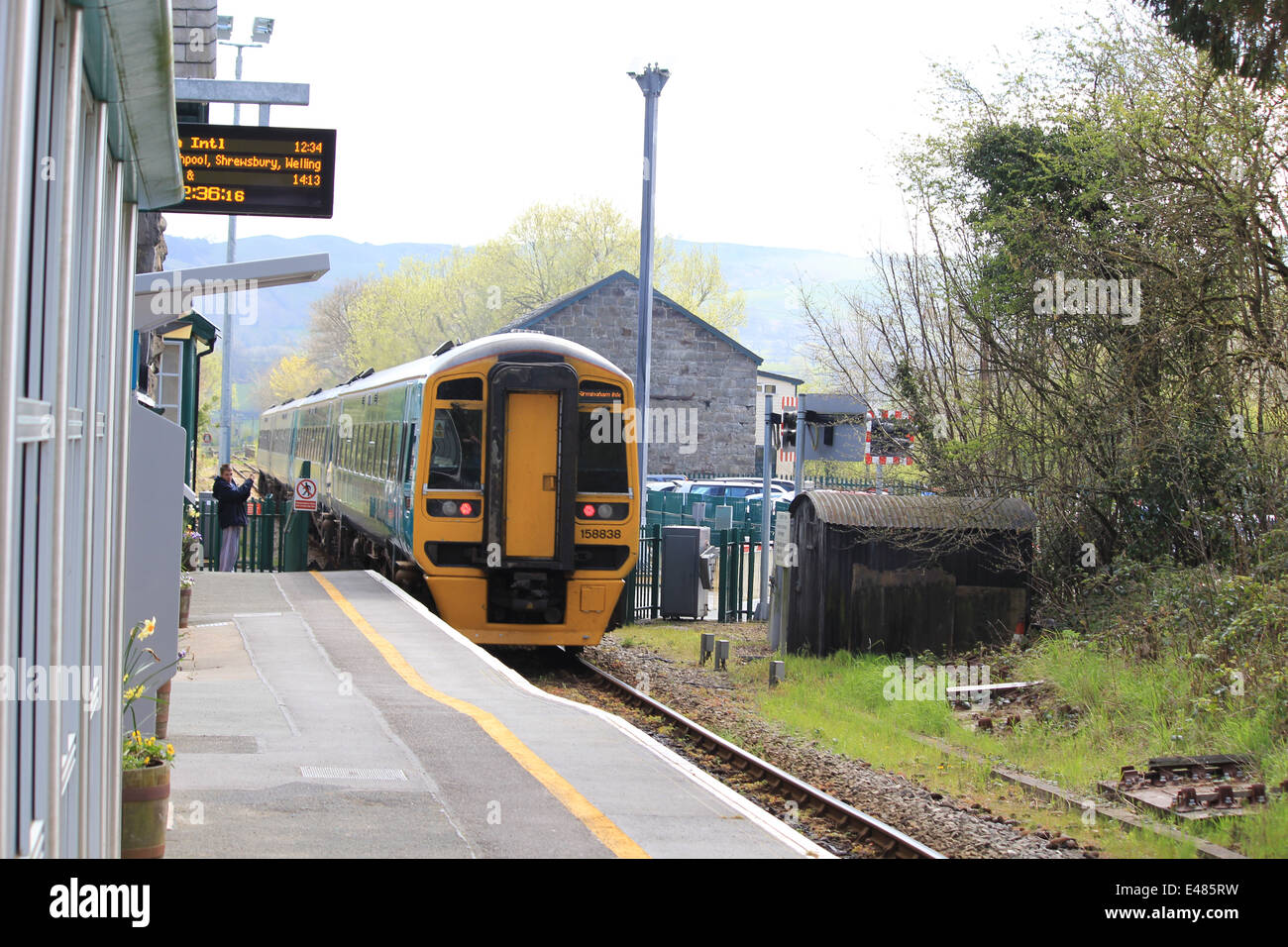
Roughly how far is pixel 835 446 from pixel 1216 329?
18.0 ft

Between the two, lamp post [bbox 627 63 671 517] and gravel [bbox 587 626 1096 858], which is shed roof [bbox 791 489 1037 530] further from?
lamp post [bbox 627 63 671 517]

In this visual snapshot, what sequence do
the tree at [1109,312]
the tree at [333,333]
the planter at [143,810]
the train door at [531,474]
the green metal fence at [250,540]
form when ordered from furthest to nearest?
1. the tree at [333,333]
2. the green metal fence at [250,540]
3. the train door at [531,474]
4. the tree at [1109,312]
5. the planter at [143,810]

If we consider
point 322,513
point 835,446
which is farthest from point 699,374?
point 835,446

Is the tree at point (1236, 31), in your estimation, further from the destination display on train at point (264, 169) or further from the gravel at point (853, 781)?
the destination display on train at point (264, 169)

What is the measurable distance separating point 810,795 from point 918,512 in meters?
5.86

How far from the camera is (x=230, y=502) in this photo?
19234 mm

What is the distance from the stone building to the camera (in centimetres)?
4028

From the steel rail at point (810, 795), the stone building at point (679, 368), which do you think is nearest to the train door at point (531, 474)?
the steel rail at point (810, 795)

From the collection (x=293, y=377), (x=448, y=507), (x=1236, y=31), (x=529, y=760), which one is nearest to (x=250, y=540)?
(x=448, y=507)

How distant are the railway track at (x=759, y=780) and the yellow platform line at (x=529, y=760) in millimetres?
1863

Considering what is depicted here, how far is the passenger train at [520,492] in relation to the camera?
43.0 feet

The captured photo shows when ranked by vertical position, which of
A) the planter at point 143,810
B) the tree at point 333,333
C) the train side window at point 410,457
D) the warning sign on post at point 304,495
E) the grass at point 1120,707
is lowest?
the grass at point 1120,707

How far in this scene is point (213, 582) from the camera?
50.8 feet
